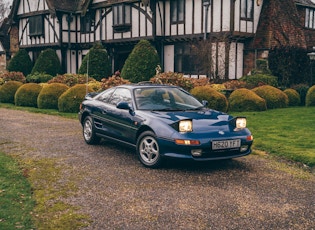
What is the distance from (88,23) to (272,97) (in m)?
18.8

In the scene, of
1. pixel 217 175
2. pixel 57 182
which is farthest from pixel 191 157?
pixel 57 182

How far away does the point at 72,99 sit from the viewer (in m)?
15.4

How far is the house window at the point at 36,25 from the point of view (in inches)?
1261

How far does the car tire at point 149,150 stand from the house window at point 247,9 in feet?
58.9

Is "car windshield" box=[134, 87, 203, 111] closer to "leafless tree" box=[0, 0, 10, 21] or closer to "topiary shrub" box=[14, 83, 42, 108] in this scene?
"topiary shrub" box=[14, 83, 42, 108]

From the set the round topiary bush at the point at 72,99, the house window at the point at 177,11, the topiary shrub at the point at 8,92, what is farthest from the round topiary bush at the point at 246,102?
the topiary shrub at the point at 8,92

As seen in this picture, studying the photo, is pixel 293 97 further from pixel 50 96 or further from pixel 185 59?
pixel 50 96

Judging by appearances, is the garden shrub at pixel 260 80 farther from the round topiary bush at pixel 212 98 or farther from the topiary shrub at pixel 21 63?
the topiary shrub at pixel 21 63

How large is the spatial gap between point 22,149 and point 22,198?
3.41m

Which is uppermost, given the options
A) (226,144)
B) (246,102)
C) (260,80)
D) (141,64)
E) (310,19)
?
(310,19)

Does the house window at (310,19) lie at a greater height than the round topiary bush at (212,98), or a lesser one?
greater

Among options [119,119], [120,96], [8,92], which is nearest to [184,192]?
[119,119]

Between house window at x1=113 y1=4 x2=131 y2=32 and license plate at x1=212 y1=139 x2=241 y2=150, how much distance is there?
21107 millimetres

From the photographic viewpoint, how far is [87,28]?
31141 millimetres
